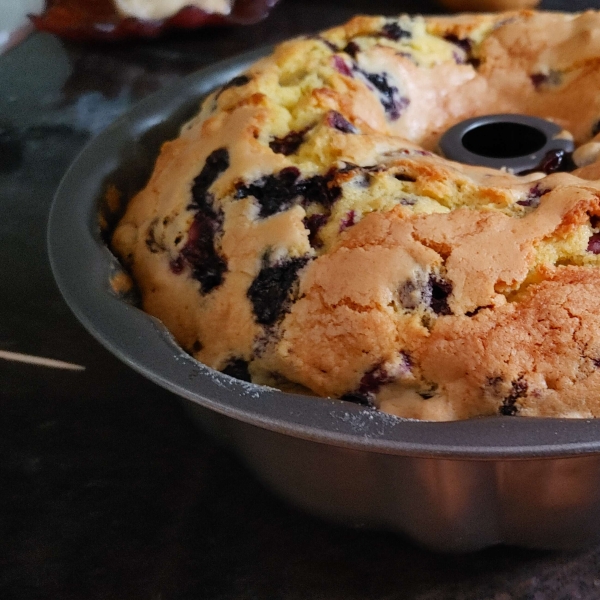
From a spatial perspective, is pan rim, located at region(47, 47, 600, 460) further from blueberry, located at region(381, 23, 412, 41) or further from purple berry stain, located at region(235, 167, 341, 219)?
blueberry, located at region(381, 23, 412, 41)

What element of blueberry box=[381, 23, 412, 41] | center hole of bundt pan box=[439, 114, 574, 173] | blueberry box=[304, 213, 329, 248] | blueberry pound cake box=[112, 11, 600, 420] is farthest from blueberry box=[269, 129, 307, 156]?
blueberry box=[381, 23, 412, 41]

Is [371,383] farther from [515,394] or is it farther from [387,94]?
[387,94]

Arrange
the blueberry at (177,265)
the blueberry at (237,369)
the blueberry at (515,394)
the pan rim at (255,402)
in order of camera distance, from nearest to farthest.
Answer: the pan rim at (255,402) → the blueberry at (515,394) → the blueberry at (237,369) → the blueberry at (177,265)

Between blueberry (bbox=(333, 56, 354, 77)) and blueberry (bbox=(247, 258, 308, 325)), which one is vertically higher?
blueberry (bbox=(333, 56, 354, 77))

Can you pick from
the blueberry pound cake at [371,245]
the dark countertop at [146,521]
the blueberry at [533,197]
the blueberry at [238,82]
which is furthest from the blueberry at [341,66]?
the dark countertop at [146,521]

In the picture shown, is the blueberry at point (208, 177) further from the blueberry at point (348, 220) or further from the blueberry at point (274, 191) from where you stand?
the blueberry at point (348, 220)

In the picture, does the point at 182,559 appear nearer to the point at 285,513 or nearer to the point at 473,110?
the point at 285,513
